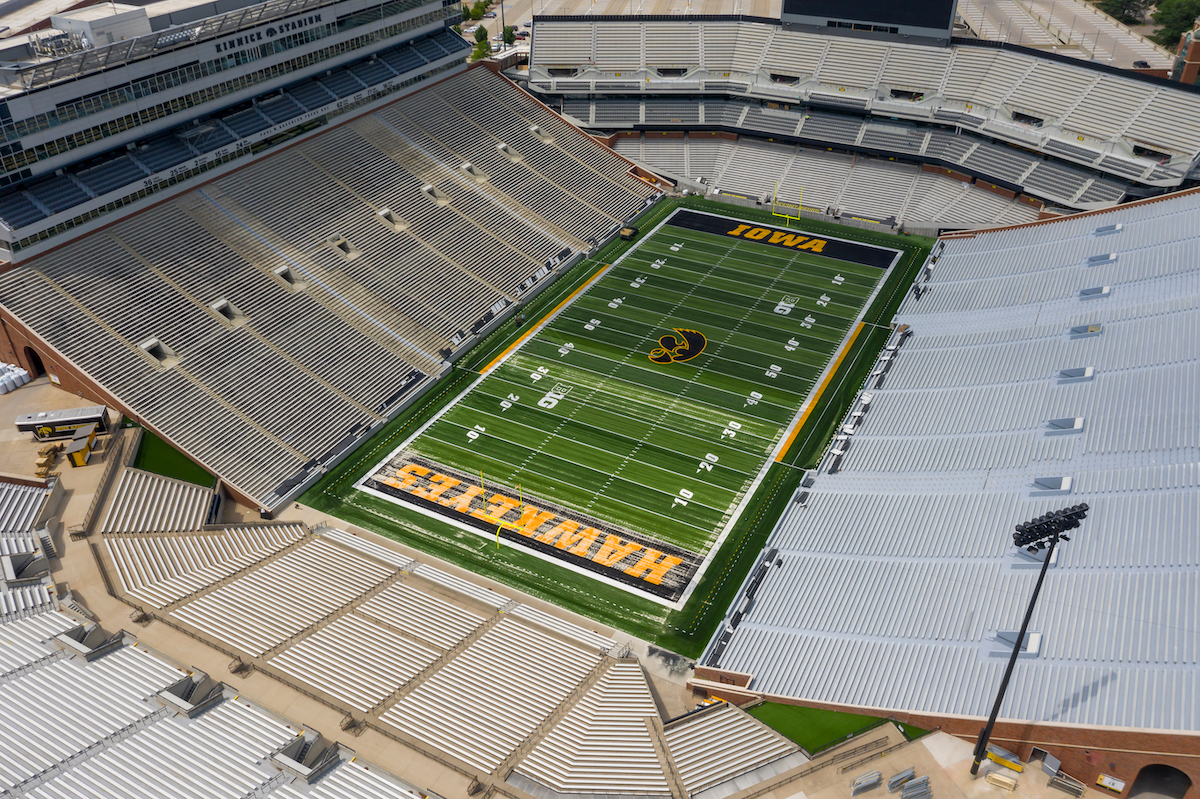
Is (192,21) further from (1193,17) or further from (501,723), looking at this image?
(1193,17)

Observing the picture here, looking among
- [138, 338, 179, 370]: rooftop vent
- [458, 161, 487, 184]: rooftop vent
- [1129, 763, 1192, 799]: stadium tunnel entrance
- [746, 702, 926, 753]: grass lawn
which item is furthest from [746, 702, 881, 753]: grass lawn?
[458, 161, 487, 184]: rooftop vent

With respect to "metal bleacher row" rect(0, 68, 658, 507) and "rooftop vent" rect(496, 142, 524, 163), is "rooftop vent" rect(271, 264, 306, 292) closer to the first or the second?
"metal bleacher row" rect(0, 68, 658, 507)

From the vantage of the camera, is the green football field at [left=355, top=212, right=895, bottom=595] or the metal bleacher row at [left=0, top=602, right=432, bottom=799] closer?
the metal bleacher row at [left=0, top=602, right=432, bottom=799]

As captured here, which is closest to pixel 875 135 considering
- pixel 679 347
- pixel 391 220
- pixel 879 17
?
pixel 879 17


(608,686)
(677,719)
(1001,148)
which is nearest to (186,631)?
(608,686)

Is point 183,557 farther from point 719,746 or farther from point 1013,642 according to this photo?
point 1013,642

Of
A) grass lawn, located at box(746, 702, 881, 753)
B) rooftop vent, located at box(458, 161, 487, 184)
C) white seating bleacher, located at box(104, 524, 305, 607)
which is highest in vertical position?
rooftop vent, located at box(458, 161, 487, 184)

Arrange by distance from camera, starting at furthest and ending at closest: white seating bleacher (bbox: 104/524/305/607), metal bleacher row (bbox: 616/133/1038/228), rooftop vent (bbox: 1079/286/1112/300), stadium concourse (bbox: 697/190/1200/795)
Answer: metal bleacher row (bbox: 616/133/1038/228) → rooftop vent (bbox: 1079/286/1112/300) → white seating bleacher (bbox: 104/524/305/607) → stadium concourse (bbox: 697/190/1200/795)

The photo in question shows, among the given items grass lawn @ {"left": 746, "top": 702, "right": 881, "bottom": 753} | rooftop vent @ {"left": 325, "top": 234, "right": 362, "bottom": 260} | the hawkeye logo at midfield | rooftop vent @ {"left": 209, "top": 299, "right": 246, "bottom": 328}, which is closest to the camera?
grass lawn @ {"left": 746, "top": 702, "right": 881, "bottom": 753}
